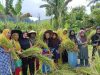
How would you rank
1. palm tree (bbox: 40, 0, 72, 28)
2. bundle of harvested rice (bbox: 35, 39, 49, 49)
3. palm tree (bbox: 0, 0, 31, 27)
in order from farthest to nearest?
palm tree (bbox: 40, 0, 72, 28) → palm tree (bbox: 0, 0, 31, 27) → bundle of harvested rice (bbox: 35, 39, 49, 49)

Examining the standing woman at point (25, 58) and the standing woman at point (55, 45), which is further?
the standing woman at point (55, 45)

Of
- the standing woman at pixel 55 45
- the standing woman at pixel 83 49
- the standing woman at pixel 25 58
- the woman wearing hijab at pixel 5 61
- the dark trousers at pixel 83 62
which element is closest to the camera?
the woman wearing hijab at pixel 5 61

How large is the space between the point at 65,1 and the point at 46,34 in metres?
18.9

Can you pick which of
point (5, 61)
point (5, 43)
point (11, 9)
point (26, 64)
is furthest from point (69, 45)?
point (11, 9)

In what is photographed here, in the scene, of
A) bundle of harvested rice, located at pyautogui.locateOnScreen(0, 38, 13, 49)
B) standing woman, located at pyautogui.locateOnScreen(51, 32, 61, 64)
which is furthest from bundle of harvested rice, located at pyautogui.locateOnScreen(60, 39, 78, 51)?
bundle of harvested rice, located at pyautogui.locateOnScreen(0, 38, 13, 49)

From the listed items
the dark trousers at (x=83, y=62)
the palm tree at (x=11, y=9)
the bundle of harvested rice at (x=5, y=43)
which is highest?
the palm tree at (x=11, y=9)

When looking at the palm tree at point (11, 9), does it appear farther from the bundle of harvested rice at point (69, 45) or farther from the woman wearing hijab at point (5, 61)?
the woman wearing hijab at point (5, 61)

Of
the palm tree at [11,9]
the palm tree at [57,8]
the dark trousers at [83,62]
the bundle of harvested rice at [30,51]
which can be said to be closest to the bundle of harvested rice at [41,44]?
the bundle of harvested rice at [30,51]

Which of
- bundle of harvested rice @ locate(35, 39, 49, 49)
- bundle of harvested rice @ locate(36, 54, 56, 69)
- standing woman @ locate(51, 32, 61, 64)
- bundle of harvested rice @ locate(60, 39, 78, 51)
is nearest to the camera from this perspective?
bundle of harvested rice @ locate(36, 54, 56, 69)

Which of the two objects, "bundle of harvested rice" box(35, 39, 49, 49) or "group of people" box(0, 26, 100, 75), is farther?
"bundle of harvested rice" box(35, 39, 49, 49)

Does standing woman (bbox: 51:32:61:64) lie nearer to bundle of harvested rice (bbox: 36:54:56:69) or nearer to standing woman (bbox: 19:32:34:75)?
standing woman (bbox: 19:32:34:75)

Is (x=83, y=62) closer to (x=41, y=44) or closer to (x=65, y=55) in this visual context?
(x=65, y=55)

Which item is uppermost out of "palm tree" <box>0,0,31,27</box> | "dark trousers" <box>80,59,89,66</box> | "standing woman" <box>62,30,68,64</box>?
"palm tree" <box>0,0,31,27</box>

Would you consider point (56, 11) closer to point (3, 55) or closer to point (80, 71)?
point (80, 71)
